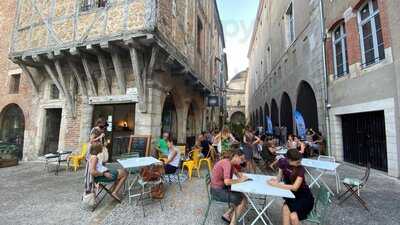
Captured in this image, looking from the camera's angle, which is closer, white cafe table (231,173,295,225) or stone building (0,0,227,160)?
white cafe table (231,173,295,225)

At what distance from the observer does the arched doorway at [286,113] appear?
13344 mm

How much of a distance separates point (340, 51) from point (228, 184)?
778cm

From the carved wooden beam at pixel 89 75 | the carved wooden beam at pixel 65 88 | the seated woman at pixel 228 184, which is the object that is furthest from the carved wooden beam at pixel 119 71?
the seated woman at pixel 228 184

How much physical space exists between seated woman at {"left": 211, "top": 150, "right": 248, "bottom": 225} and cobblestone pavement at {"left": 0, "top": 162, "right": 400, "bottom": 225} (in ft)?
1.71

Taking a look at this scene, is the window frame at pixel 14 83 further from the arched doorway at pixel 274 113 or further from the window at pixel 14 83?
the arched doorway at pixel 274 113

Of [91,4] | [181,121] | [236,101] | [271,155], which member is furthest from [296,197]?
[236,101]

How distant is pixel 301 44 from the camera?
427 inches

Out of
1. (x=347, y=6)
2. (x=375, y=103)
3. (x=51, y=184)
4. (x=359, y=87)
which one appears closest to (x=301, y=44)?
(x=347, y=6)

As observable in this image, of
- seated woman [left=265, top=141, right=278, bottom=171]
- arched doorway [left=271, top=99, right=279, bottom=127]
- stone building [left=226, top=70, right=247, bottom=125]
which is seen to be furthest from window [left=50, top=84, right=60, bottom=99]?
stone building [left=226, top=70, right=247, bottom=125]

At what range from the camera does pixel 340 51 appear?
7.83 metres

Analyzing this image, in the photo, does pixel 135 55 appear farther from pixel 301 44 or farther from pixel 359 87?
pixel 301 44

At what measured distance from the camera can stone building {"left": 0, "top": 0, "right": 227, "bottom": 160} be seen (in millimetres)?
6309

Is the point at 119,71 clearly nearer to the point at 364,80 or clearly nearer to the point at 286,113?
the point at 364,80

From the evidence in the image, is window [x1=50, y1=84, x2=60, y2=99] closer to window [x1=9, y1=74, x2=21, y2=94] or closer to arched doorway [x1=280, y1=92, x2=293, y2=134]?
window [x1=9, y1=74, x2=21, y2=94]
